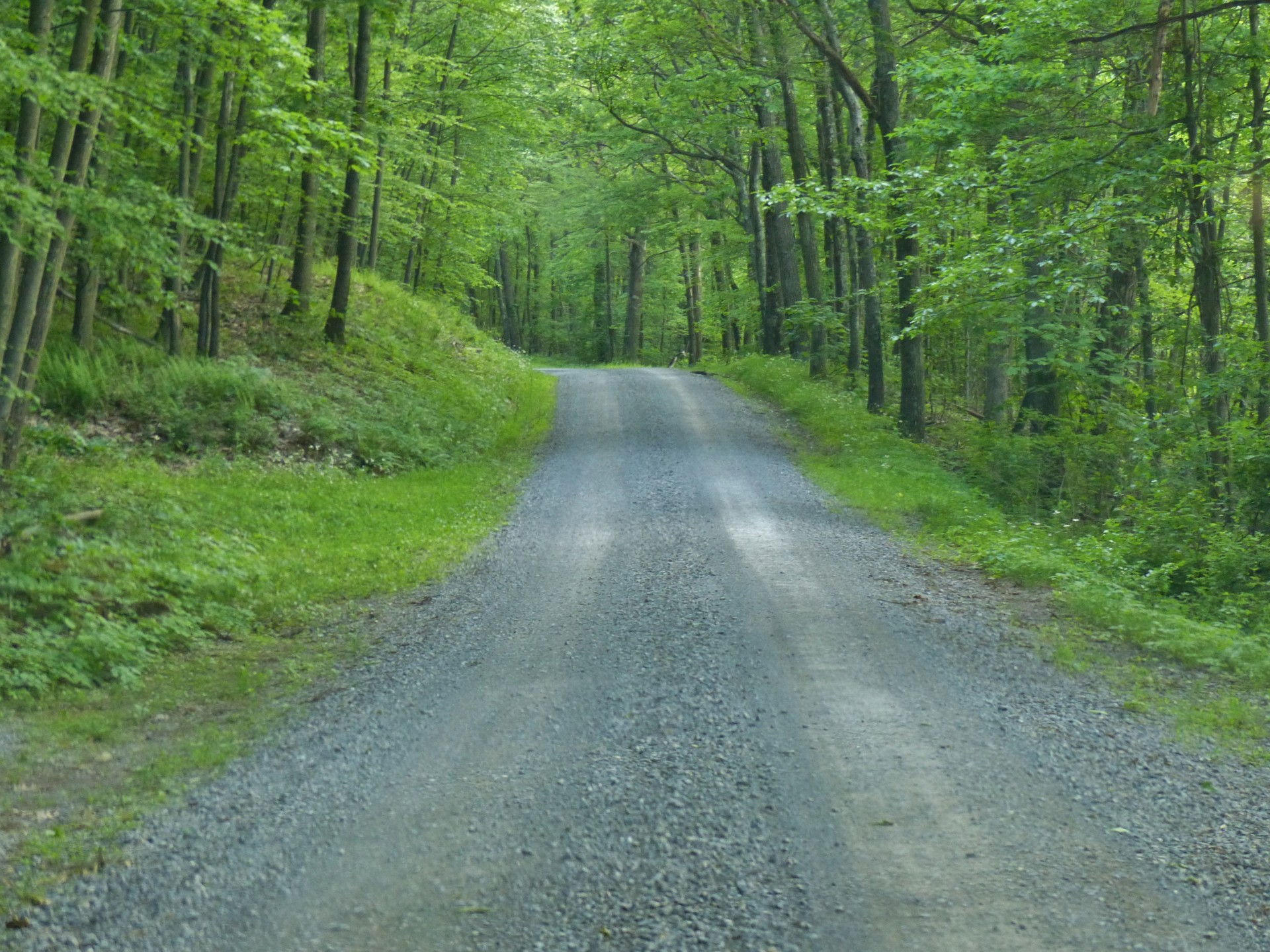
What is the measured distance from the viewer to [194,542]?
9.72m

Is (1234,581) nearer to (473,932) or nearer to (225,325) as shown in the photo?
(473,932)

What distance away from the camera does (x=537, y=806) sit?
4.95 metres

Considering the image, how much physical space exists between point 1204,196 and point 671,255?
35374mm

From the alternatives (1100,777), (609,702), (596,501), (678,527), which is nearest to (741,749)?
(609,702)

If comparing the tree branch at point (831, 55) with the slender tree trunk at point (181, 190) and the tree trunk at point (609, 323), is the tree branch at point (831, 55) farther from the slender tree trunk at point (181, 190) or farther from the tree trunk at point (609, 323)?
the tree trunk at point (609, 323)

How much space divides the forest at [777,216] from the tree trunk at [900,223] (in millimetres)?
84

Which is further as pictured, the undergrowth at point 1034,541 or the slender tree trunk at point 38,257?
the slender tree trunk at point 38,257

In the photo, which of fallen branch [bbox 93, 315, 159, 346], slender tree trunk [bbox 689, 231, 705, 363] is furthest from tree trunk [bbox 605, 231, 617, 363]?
fallen branch [bbox 93, 315, 159, 346]

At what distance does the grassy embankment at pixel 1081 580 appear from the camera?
22.6 feet

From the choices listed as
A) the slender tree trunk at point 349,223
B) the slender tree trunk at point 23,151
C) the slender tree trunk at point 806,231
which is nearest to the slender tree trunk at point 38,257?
the slender tree trunk at point 23,151

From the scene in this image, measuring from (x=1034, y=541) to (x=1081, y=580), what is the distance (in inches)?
80.0

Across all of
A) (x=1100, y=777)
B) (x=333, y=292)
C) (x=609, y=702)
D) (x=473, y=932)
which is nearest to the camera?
(x=473, y=932)

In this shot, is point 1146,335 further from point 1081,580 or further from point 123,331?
point 123,331

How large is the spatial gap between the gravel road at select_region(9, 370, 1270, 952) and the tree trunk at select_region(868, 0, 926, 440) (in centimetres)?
940
